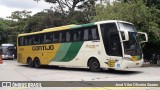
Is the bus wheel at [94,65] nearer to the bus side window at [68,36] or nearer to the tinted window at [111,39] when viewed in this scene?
the tinted window at [111,39]

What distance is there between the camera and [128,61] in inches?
686

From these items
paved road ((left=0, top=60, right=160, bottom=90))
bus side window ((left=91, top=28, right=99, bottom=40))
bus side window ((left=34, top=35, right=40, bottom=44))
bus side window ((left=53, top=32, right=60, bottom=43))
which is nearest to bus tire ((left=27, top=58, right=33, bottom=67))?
bus side window ((left=34, top=35, right=40, bottom=44))

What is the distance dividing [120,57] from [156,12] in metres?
10.8

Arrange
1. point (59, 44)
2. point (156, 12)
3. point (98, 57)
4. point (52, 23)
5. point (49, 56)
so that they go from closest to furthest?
point (98, 57) < point (59, 44) < point (49, 56) < point (156, 12) < point (52, 23)

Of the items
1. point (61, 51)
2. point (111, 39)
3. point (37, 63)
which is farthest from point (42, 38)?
point (111, 39)

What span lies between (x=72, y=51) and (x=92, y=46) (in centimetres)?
224

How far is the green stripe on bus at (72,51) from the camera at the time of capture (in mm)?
20544

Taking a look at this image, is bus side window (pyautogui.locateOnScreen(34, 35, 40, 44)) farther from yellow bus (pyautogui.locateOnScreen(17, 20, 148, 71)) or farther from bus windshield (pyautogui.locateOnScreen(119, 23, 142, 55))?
bus windshield (pyautogui.locateOnScreen(119, 23, 142, 55))

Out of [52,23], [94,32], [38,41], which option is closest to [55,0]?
[52,23]

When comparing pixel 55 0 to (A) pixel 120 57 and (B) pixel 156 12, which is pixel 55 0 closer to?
(B) pixel 156 12

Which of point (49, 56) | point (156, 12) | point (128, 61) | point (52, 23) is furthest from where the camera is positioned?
point (52, 23)

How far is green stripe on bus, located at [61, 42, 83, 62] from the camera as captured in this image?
20544 millimetres

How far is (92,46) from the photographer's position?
19.4 metres

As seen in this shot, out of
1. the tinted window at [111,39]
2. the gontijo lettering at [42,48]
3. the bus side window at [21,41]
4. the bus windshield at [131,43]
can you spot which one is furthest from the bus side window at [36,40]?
the bus windshield at [131,43]
